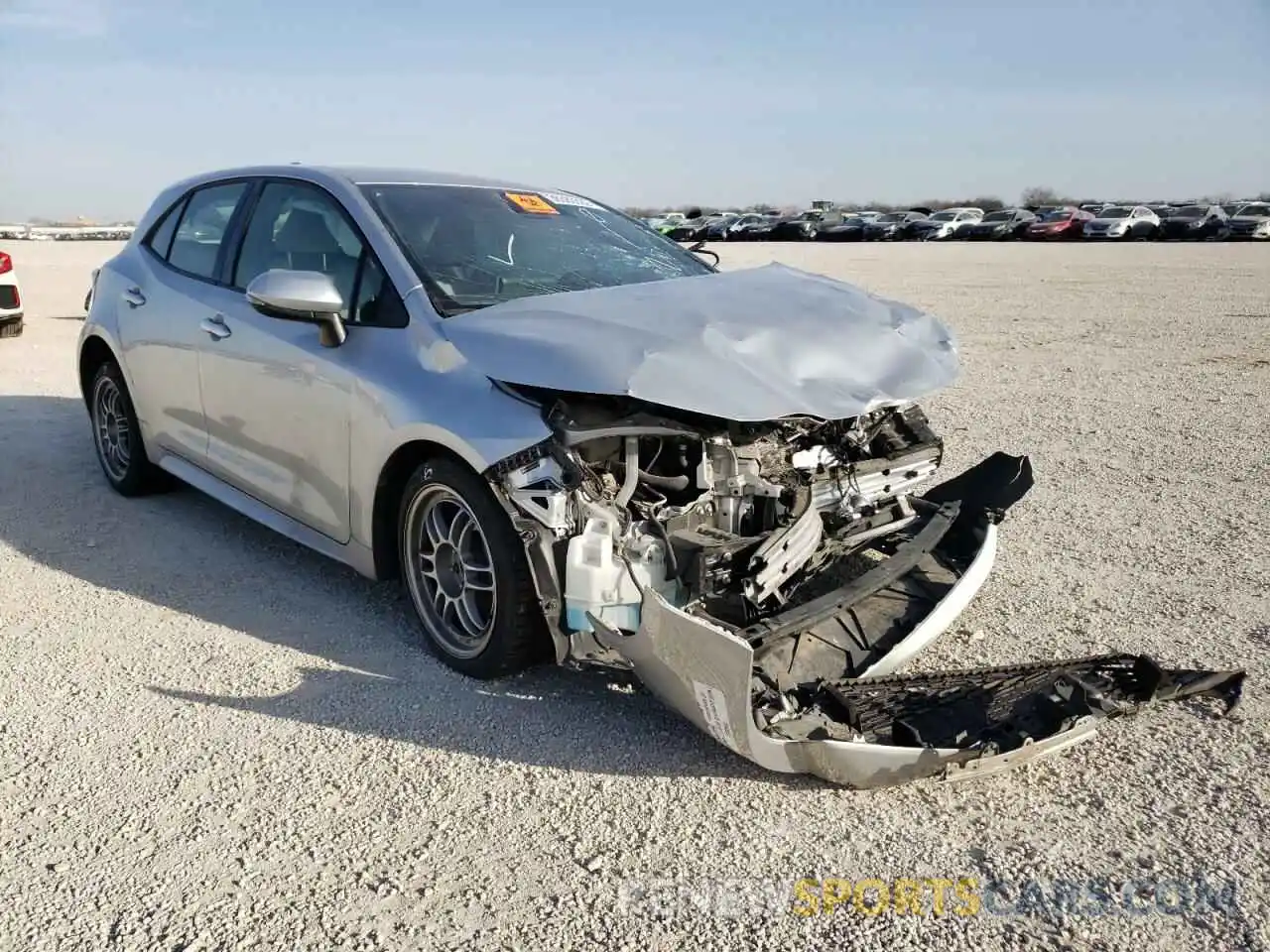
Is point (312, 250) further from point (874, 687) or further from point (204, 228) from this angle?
point (874, 687)

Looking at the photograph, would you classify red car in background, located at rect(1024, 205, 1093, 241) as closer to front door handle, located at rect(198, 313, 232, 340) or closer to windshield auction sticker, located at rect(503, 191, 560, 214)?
windshield auction sticker, located at rect(503, 191, 560, 214)

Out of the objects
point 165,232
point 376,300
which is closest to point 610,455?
point 376,300

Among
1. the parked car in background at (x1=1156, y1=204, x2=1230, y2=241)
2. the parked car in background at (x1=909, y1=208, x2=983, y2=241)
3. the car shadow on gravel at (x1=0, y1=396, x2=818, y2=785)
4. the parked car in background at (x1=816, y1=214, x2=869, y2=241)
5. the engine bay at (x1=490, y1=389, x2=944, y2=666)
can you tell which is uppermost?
the engine bay at (x1=490, y1=389, x2=944, y2=666)

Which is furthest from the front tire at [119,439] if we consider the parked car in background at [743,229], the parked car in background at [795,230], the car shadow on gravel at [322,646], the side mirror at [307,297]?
the parked car in background at [795,230]

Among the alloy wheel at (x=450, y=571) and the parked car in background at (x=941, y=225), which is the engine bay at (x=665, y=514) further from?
the parked car in background at (x=941, y=225)

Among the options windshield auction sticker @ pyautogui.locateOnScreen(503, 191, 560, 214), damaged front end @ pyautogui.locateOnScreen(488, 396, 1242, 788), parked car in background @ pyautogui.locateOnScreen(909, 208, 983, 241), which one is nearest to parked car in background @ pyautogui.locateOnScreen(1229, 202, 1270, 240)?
parked car in background @ pyautogui.locateOnScreen(909, 208, 983, 241)

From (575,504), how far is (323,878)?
1246 mm

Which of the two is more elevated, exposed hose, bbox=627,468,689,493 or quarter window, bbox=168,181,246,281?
quarter window, bbox=168,181,246,281

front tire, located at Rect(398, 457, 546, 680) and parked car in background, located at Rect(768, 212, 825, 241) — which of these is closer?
front tire, located at Rect(398, 457, 546, 680)

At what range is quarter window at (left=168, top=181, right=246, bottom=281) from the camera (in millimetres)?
4922

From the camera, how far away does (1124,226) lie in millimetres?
39781

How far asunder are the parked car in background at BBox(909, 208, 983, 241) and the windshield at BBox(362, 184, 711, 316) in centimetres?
4440

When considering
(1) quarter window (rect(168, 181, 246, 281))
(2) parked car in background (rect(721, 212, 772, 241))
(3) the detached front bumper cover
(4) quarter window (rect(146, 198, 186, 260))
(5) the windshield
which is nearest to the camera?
(3) the detached front bumper cover

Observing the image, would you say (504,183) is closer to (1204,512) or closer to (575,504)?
(575,504)
